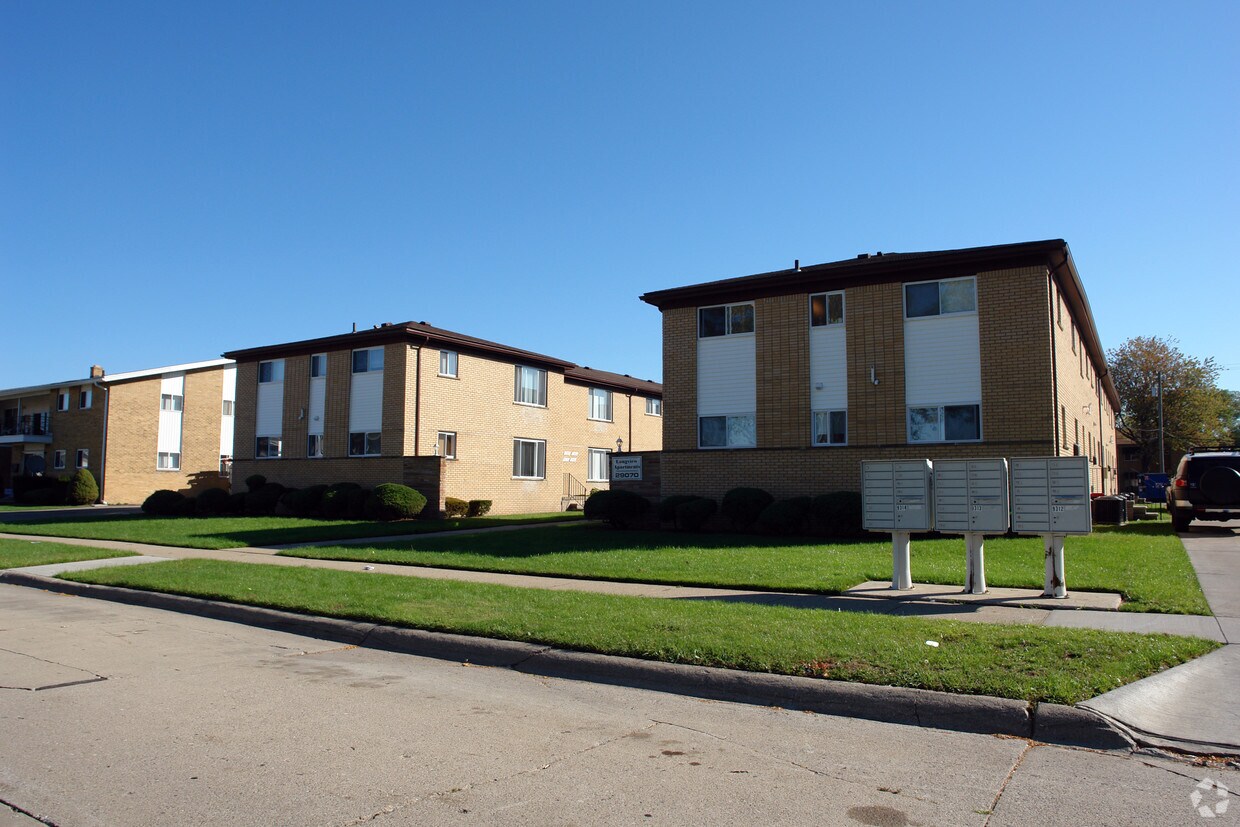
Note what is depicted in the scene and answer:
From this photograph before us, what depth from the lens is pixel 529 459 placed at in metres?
34.7

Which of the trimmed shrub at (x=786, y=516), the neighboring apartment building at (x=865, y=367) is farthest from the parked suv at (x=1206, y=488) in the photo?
the trimmed shrub at (x=786, y=516)

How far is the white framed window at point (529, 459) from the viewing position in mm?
33812

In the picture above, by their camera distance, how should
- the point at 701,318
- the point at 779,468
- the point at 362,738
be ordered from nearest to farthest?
the point at 362,738 → the point at 779,468 → the point at 701,318

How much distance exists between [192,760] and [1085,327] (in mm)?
28737

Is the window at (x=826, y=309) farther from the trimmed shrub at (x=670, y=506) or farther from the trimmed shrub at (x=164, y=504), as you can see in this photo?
the trimmed shrub at (x=164, y=504)

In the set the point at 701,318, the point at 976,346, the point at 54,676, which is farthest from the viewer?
the point at 701,318

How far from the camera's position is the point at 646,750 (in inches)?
213

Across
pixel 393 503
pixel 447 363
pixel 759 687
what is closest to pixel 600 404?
pixel 447 363

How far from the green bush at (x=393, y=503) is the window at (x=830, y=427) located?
12559 mm

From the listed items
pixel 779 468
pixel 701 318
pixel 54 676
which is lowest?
pixel 54 676

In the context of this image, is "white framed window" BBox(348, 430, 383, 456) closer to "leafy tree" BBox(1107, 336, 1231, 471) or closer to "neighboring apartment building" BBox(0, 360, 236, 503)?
"neighboring apartment building" BBox(0, 360, 236, 503)

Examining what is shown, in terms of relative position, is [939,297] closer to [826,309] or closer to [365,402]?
[826,309]

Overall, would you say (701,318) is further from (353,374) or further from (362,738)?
(362,738)

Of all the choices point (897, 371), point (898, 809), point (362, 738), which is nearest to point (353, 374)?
point (897, 371)
